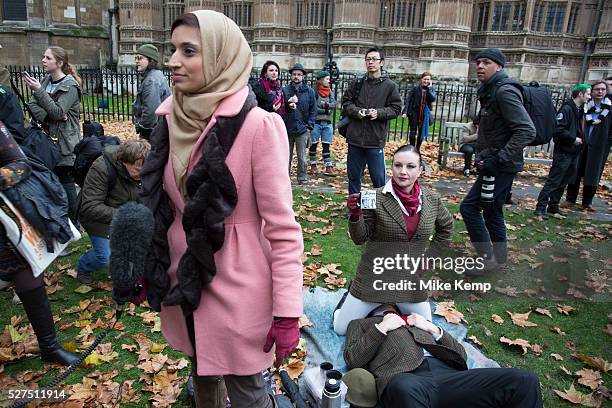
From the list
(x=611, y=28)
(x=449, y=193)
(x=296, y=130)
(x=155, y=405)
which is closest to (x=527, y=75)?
(x=611, y=28)

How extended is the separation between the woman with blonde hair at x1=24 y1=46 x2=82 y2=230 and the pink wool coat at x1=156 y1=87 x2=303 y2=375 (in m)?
3.61

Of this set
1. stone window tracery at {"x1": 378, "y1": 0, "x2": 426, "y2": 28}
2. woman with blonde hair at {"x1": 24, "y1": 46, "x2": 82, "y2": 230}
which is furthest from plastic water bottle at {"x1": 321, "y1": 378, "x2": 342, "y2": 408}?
stone window tracery at {"x1": 378, "y1": 0, "x2": 426, "y2": 28}

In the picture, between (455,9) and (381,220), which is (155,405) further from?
(455,9)

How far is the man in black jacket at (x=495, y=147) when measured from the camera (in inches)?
180

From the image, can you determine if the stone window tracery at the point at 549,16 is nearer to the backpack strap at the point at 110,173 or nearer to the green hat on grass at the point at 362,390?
the backpack strap at the point at 110,173


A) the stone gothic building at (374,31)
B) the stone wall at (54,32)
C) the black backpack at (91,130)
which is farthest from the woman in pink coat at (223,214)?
the stone wall at (54,32)

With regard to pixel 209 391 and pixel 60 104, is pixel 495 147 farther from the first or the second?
pixel 60 104

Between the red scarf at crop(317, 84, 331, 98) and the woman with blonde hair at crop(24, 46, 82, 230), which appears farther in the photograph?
the red scarf at crop(317, 84, 331, 98)

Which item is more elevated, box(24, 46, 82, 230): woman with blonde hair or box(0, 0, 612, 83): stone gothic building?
box(0, 0, 612, 83): stone gothic building

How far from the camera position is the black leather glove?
472 cm

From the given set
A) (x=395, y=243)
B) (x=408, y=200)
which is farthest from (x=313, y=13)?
(x=395, y=243)

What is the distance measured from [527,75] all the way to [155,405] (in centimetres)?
2176

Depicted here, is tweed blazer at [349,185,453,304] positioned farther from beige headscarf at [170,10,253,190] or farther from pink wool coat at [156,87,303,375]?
beige headscarf at [170,10,253,190]

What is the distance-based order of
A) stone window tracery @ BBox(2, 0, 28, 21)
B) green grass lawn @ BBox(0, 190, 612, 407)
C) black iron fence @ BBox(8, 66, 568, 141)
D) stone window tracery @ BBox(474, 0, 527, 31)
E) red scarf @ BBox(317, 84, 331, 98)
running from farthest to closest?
stone window tracery @ BBox(2, 0, 28, 21) → stone window tracery @ BBox(474, 0, 527, 31) → black iron fence @ BBox(8, 66, 568, 141) → red scarf @ BBox(317, 84, 331, 98) → green grass lawn @ BBox(0, 190, 612, 407)
